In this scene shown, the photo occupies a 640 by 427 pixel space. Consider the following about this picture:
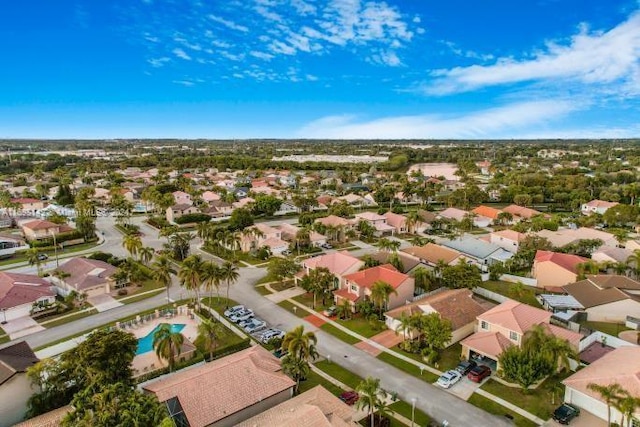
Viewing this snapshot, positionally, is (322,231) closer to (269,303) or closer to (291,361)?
(269,303)

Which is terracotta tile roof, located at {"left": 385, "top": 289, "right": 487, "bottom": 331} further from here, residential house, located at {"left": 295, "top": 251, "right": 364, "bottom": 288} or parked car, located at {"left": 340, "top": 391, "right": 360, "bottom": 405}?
parked car, located at {"left": 340, "top": 391, "right": 360, "bottom": 405}

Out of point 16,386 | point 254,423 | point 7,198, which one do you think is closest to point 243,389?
point 254,423

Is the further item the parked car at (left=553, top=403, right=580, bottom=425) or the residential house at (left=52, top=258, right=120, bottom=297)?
the residential house at (left=52, top=258, right=120, bottom=297)

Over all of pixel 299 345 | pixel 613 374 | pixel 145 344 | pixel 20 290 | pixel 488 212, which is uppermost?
pixel 299 345

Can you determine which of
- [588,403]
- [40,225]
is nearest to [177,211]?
[40,225]

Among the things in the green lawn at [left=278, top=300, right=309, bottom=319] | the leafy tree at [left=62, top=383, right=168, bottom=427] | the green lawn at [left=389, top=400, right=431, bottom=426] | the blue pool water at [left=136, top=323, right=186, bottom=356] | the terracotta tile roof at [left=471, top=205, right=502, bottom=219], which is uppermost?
the leafy tree at [left=62, top=383, right=168, bottom=427]

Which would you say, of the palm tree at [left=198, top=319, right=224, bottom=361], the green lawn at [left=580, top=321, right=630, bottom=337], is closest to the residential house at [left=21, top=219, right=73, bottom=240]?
the palm tree at [left=198, top=319, right=224, bottom=361]

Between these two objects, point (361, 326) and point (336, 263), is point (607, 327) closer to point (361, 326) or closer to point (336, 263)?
point (361, 326)

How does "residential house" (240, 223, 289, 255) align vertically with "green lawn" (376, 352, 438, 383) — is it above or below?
above
